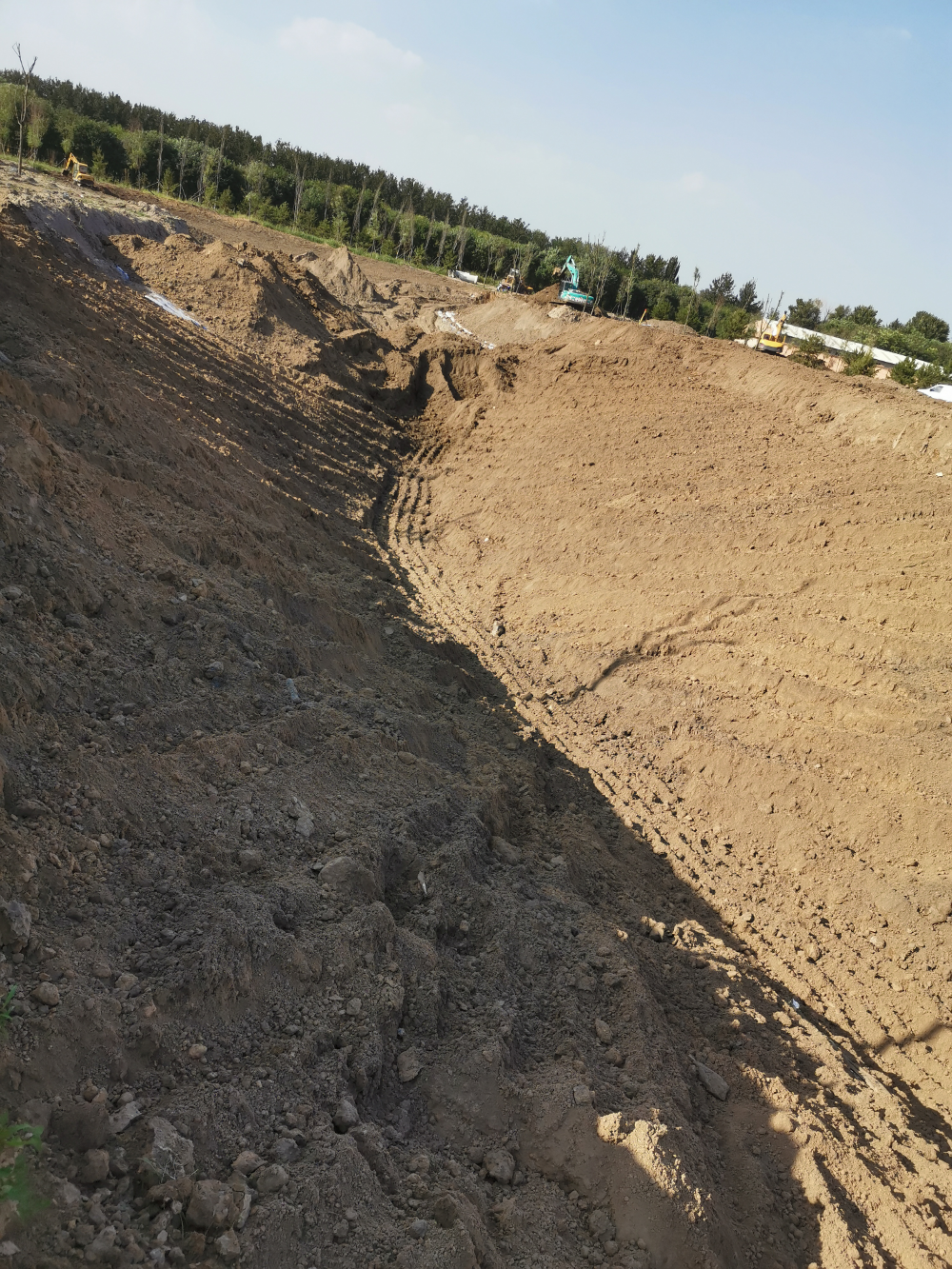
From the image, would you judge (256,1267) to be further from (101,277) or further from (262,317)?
(262,317)

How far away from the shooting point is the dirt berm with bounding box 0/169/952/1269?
10.3ft

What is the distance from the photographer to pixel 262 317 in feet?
55.9

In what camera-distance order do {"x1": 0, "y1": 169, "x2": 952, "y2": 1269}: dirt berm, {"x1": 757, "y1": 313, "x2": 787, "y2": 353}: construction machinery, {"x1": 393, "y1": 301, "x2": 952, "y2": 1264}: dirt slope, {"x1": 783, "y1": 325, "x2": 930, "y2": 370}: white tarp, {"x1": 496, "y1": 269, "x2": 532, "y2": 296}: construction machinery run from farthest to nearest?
1. {"x1": 783, "y1": 325, "x2": 930, "y2": 370}: white tarp
2. {"x1": 496, "y1": 269, "x2": 532, "y2": 296}: construction machinery
3. {"x1": 757, "y1": 313, "x2": 787, "y2": 353}: construction machinery
4. {"x1": 393, "y1": 301, "x2": 952, "y2": 1264}: dirt slope
5. {"x1": 0, "y1": 169, "x2": 952, "y2": 1269}: dirt berm

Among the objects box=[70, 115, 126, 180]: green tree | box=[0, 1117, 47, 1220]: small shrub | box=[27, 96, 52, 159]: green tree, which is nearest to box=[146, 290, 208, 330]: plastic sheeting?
box=[0, 1117, 47, 1220]: small shrub

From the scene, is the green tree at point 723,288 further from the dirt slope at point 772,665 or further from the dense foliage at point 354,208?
the dirt slope at point 772,665

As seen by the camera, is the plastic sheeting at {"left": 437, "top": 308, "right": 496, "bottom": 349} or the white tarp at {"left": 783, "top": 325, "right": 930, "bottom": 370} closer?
the plastic sheeting at {"left": 437, "top": 308, "right": 496, "bottom": 349}

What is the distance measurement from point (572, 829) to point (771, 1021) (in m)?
1.99

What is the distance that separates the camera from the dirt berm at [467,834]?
3.12m

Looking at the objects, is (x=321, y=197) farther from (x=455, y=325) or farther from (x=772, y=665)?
(x=772, y=665)

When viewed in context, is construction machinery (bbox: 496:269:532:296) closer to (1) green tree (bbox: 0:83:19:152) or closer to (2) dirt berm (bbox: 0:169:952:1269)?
(1) green tree (bbox: 0:83:19:152)

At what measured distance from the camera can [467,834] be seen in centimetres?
561

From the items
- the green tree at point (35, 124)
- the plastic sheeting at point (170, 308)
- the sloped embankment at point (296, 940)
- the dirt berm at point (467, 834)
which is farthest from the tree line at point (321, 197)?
the sloped embankment at point (296, 940)

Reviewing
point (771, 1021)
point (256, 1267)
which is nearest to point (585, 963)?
point (771, 1021)

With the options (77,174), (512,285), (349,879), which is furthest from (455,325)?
(349,879)
